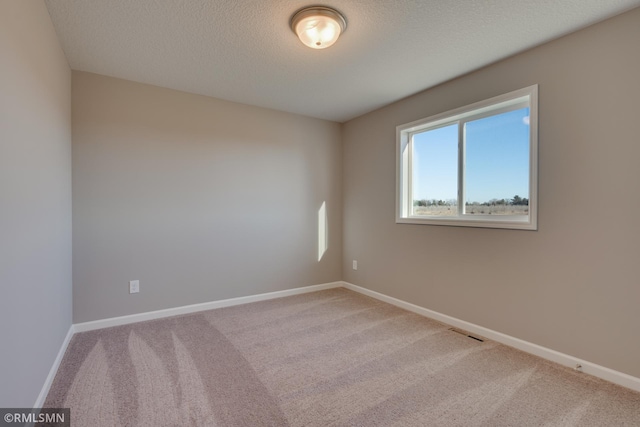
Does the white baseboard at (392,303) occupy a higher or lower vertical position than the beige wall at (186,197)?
lower

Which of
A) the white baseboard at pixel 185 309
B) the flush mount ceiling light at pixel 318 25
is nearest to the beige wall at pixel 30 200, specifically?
the white baseboard at pixel 185 309

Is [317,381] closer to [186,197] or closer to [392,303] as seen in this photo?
[392,303]

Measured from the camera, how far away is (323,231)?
415 cm

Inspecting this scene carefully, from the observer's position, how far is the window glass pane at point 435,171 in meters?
3.00

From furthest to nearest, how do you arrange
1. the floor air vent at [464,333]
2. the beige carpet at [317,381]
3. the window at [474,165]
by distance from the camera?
the floor air vent at [464,333] < the window at [474,165] < the beige carpet at [317,381]

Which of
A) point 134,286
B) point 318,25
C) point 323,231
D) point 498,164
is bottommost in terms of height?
point 134,286

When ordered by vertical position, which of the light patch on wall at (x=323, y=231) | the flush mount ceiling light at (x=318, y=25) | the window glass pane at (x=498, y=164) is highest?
the flush mount ceiling light at (x=318, y=25)

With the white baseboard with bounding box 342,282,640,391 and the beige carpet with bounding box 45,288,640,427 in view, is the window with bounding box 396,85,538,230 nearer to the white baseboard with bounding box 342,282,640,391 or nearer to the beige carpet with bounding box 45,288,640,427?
the white baseboard with bounding box 342,282,640,391

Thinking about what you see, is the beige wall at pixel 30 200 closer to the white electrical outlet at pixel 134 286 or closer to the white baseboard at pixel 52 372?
the white baseboard at pixel 52 372

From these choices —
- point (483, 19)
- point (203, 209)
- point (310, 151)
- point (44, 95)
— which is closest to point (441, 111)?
point (483, 19)

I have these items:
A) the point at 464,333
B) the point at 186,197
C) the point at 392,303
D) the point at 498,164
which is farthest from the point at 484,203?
the point at 186,197

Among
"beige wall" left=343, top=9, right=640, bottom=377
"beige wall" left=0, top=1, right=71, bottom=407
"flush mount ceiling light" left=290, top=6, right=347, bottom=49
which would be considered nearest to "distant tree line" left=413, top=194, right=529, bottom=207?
"beige wall" left=343, top=9, right=640, bottom=377

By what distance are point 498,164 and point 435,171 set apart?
0.69m

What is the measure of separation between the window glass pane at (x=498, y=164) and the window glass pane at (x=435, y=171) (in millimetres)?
154
